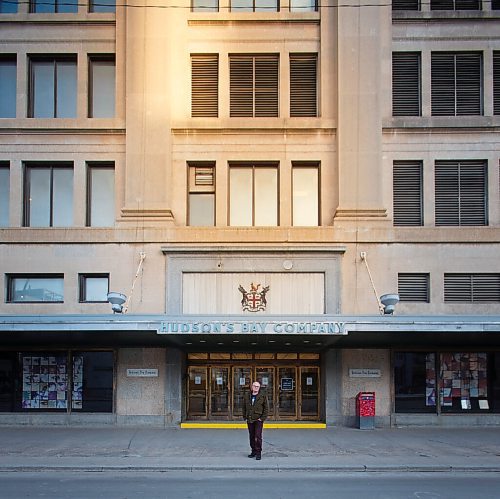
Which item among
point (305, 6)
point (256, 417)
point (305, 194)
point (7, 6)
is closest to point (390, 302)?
point (305, 194)

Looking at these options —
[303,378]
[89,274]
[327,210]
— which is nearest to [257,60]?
[327,210]

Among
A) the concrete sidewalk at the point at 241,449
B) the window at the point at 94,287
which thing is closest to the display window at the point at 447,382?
the concrete sidewalk at the point at 241,449

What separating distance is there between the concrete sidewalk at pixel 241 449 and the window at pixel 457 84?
10.9 meters

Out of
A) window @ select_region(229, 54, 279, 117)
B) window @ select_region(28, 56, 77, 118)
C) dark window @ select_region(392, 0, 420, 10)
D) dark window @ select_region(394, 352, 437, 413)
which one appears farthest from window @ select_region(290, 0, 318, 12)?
dark window @ select_region(394, 352, 437, 413)

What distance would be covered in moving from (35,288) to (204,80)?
9368 millimetres

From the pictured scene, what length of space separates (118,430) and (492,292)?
1310cm

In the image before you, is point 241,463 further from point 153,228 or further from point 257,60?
point 257,60

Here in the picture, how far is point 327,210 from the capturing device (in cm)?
2041

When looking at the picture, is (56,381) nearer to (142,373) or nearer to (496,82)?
(142,373)

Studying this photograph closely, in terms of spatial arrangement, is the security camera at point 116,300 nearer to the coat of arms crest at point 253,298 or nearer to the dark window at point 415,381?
the coat of arms crest at point 253,298

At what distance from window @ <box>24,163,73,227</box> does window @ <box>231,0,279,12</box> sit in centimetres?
826

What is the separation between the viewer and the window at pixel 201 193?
68.0 ft

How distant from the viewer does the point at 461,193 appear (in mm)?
20531

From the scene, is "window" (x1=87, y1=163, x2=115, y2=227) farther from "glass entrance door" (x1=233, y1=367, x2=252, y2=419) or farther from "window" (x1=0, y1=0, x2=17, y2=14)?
"glass entrance door" (x1=233, y1=367, x2=252, y2=419)
